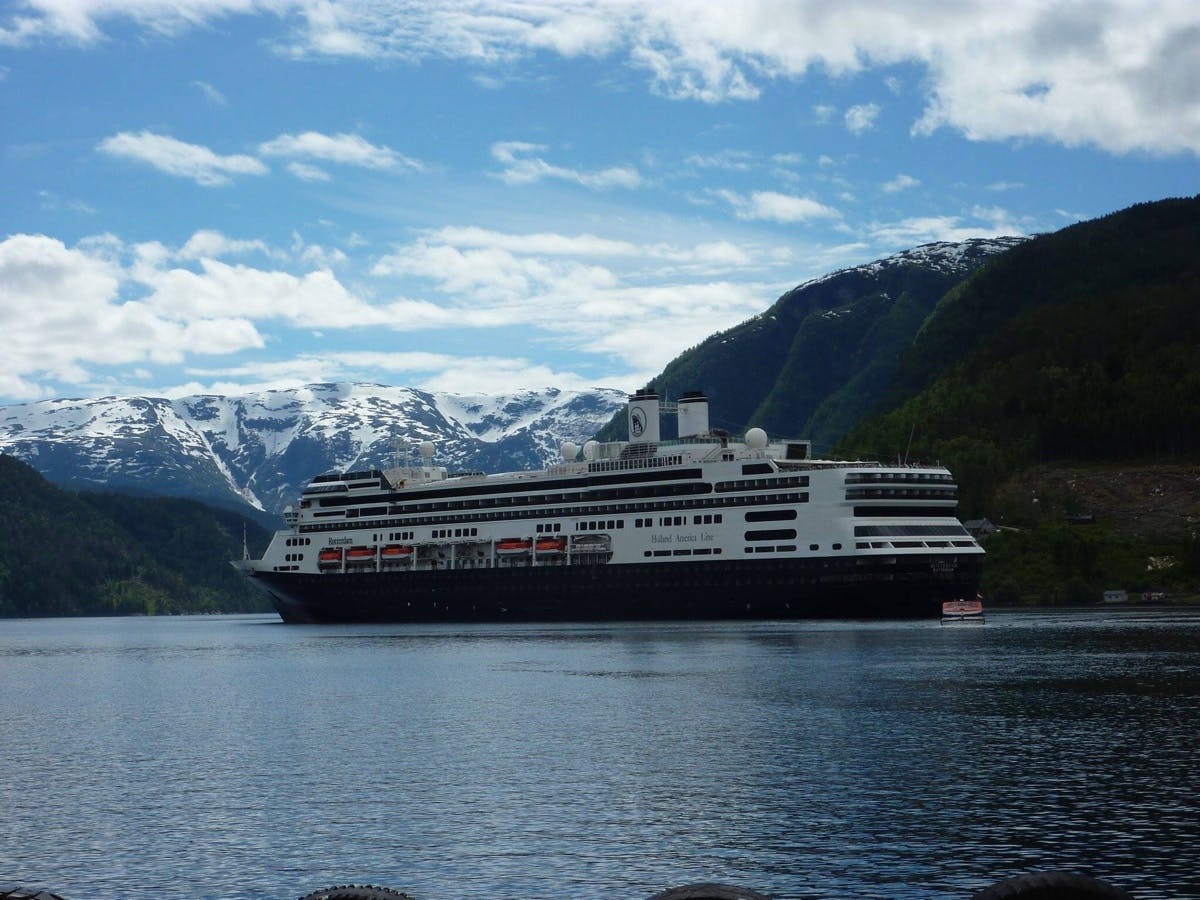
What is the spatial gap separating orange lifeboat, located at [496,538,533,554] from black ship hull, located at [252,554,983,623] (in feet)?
A: 8.09

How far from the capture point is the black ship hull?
144750mm

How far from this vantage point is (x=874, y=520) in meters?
145

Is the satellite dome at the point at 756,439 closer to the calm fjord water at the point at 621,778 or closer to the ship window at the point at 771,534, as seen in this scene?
the ship window at the point at 771,534

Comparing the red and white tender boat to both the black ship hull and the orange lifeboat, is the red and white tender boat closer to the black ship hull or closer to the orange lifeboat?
the black ship hull

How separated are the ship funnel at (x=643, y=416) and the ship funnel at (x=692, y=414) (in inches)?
145

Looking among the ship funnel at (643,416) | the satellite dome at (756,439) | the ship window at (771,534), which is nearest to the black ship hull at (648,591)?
the ship window at (771,534)

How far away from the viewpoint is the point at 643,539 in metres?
164

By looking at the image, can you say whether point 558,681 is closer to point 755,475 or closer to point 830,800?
point 830,800

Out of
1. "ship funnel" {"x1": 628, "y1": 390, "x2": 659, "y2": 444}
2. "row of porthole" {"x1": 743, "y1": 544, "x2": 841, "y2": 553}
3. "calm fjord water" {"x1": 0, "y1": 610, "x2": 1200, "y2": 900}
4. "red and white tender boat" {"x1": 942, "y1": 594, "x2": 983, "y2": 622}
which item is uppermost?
"ship funnel" {"x1": 628, "y1": 390, "x2": 659, "y2": 444}

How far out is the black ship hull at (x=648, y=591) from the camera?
144750 millimetres

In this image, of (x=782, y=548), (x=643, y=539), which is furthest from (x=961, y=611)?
(x=643, y=539)

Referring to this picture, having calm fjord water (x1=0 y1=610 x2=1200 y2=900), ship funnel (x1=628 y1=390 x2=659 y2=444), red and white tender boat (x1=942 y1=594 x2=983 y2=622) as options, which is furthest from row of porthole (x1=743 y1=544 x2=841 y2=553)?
calm fjord water (x1=0 y1=610 x2=1200 y2=900)

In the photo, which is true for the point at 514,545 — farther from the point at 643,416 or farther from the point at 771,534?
the point at 771,534

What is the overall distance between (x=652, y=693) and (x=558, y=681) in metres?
10.7
